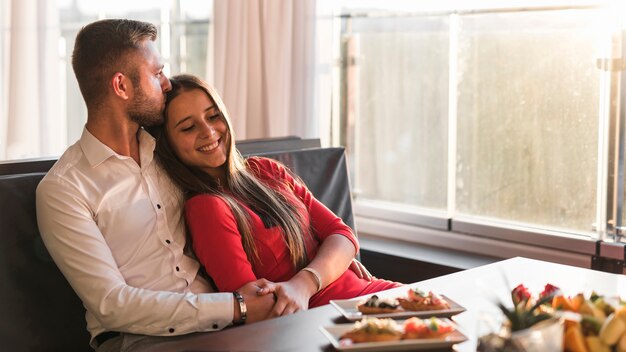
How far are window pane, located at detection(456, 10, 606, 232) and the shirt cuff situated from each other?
1.70 metres

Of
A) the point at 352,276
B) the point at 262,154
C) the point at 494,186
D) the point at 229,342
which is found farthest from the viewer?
the point at 494,186

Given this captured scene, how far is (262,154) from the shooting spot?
109 inches

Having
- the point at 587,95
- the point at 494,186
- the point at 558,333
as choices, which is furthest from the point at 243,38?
the point at 558,333

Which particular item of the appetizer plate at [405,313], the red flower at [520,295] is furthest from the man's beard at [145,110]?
the red flower at [520,295]

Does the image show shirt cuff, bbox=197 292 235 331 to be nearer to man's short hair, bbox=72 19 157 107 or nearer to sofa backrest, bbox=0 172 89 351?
sofa backrest, bbox=0 172 89 351

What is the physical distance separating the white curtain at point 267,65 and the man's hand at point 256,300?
1.88 m

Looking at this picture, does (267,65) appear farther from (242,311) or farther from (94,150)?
(242,311)

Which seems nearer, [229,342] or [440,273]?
[229,342]

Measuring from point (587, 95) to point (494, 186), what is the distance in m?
0.55

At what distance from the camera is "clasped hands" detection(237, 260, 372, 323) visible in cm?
208

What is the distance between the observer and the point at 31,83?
3824mm

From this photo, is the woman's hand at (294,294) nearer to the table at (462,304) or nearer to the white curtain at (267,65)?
the table at (462,304)

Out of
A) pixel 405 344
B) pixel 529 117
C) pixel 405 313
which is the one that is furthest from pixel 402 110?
pixel 405 344

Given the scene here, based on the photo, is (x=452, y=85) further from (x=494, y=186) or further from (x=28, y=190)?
(x=28, y=190)
